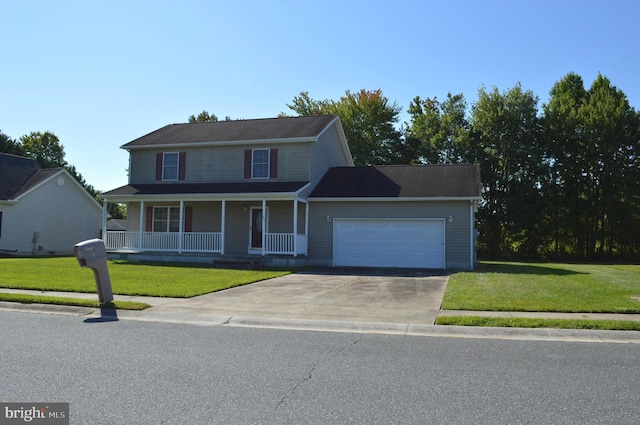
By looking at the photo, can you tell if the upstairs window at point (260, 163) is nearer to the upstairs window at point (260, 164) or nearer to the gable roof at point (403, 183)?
the upstairs window at point (260, 164)

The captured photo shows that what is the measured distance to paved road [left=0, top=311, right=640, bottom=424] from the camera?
14.0ft

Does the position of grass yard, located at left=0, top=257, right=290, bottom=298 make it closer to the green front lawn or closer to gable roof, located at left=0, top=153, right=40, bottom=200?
the green front lawn

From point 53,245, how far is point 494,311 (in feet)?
98.1

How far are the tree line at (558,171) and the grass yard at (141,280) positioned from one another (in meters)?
23.2

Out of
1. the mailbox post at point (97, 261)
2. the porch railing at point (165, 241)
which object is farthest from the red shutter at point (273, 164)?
the mailbox post at point (97, 261)

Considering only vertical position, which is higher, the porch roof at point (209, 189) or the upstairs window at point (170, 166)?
the upstairs window at point (170, 166)

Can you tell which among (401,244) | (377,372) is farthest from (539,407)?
(401,244)

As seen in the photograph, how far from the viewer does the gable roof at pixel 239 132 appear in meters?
23.6

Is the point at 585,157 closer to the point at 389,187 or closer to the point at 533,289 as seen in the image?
the point at 389,187

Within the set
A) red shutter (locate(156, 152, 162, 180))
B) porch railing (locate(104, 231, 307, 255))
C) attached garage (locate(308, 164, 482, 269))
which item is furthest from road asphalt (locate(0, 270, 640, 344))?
red shutter (locate(156, 152, 162, 180))

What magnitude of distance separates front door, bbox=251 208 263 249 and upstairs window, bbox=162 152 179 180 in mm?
4889

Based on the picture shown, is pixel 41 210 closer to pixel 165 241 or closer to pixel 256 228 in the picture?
pixel 165 241

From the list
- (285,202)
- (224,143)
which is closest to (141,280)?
(285,202)

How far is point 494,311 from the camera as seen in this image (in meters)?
9.33
